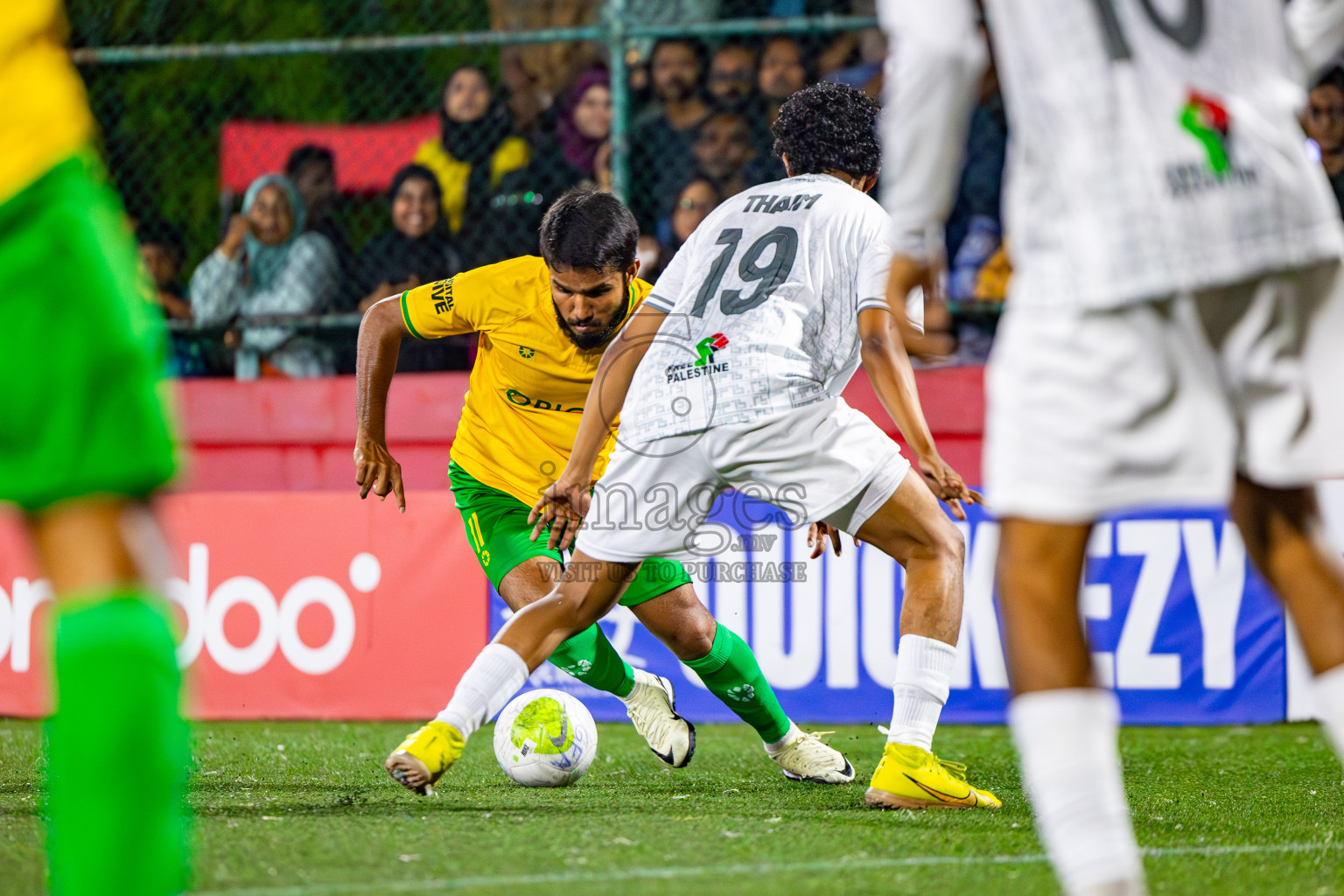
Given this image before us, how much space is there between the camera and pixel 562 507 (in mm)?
3896

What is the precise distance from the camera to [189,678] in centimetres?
623

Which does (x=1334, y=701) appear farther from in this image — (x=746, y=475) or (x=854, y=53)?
(x=854, y=53)

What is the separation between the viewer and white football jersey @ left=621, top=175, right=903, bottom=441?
384 cm

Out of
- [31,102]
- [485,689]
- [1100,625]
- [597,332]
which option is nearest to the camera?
[31,102]

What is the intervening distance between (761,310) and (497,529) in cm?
140

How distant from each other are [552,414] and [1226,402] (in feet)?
9.90

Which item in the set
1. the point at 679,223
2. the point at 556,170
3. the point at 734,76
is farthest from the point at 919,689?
the point at 734,76

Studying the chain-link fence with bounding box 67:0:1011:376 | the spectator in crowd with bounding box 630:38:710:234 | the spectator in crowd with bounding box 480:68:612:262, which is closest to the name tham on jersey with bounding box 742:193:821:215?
the chain-link fence with bounding box 67:0:1011:376

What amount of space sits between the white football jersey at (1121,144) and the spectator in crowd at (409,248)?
548 centimetres

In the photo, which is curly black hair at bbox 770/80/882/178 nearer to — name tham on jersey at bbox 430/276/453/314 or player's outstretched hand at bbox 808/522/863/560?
player's outstretched hand at bbox 808/522/863/560

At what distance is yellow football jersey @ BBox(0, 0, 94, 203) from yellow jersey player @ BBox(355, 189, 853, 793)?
2642 millimetres

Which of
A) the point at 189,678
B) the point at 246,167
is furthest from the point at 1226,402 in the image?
the point at 246,167

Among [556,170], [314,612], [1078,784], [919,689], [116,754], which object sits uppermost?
[556,170]

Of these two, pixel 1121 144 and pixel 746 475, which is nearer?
pixel 1121 144
